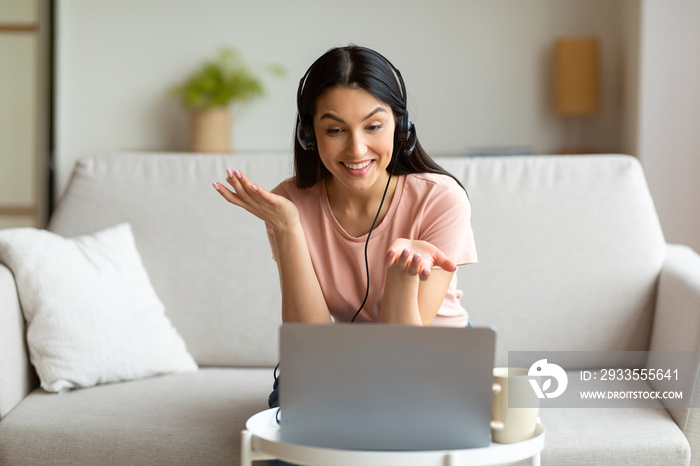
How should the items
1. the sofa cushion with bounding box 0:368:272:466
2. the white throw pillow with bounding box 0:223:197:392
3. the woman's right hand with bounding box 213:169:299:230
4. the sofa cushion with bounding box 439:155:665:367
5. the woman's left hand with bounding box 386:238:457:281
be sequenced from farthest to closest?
the sofa cushion with bounding box 439:155:665:367 < the white throw pillow with bounding box 0:223:197:392 < the sofa cushion with bounding box 0:368:272:466 < the woman's right hand with bounding box 213:169:299:230 < the woman's left hand with bounding box 386:238:457:281

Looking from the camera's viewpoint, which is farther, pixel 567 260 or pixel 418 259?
pixel 567 260

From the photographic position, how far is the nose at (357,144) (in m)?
1.35

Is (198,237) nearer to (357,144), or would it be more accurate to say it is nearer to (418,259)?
(357,144)

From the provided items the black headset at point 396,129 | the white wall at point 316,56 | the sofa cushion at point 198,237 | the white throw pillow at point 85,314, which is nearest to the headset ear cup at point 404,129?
the black headset at point 396,129

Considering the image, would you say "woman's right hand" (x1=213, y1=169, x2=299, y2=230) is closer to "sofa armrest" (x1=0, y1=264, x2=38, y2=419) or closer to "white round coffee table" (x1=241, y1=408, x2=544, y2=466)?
"white round coffee table" (x1=241, y1=408, x2=544, y2=466)

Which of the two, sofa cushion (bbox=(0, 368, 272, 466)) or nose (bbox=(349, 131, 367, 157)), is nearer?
nose (bbox=(349, 131, 367, 157))

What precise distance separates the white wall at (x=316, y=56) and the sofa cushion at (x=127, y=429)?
2.37 meters

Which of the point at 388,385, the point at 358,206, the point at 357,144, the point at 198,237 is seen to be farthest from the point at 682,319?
the point at 198,237

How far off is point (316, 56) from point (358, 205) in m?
2.61

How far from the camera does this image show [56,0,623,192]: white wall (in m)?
3.83

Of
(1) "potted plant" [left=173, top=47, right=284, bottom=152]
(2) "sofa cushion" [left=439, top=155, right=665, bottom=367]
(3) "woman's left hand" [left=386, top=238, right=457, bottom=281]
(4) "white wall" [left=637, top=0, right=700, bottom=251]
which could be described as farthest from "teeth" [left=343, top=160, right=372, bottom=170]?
(1) "potted plant" [left=173, top=47, right=284, bottom=152]

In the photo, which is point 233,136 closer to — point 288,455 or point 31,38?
point 31,38

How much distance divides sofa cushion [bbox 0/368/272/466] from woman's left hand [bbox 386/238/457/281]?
675mm

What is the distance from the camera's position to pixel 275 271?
214 centimetres
